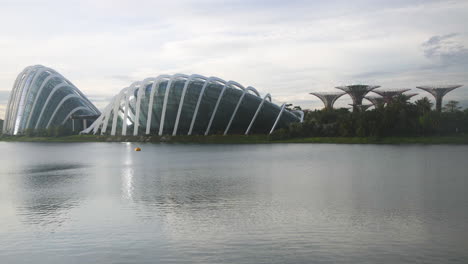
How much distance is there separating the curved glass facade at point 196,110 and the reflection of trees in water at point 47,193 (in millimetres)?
58209

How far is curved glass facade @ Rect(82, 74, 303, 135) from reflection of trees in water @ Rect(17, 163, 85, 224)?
5821 centimetres

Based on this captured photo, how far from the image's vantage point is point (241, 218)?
64.2 feet

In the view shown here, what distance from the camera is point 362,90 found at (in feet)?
451

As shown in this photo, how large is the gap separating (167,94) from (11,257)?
8984 cm

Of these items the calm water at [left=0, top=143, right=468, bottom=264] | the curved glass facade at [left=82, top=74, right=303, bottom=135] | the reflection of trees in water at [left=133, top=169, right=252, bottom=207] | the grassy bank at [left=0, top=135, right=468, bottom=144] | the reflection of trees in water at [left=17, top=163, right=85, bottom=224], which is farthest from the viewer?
the curved glass facade at [left=82, top=74, right=303, bottom=135]

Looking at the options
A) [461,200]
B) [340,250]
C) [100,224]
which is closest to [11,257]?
[100,224]

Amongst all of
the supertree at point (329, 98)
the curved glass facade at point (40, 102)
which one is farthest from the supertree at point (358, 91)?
the curved glass facade at point (40, 102)

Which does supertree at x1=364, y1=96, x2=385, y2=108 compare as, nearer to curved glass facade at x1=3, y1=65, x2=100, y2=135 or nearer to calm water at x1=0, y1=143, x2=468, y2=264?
curved glass facade at x1=3, y1=65, x2=100, y2=135

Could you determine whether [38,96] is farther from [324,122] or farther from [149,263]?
[149,263]

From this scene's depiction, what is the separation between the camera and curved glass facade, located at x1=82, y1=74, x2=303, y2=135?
102m

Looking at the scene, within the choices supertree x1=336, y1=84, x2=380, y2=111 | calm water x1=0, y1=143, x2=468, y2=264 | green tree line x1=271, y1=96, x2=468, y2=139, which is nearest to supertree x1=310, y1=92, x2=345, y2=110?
supertree x1=336, y1=84, x2=380, y2=111

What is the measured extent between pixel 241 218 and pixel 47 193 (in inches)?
594

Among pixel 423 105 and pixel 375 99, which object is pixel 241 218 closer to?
pixel 423 105

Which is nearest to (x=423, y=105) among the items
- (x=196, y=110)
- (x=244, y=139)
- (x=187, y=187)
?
(x=244, y=139)
